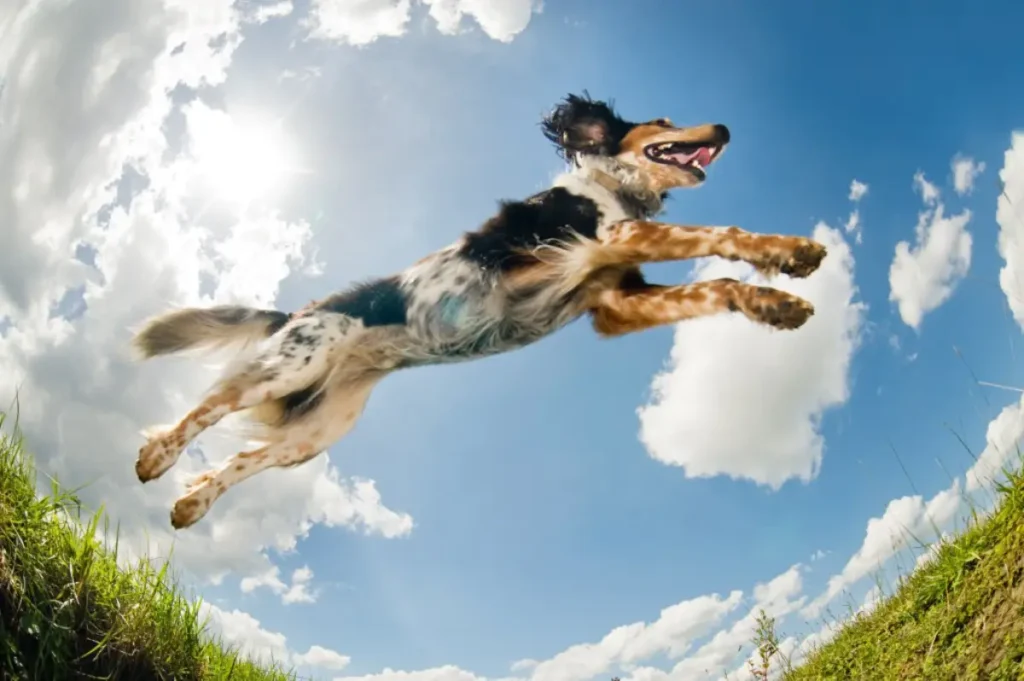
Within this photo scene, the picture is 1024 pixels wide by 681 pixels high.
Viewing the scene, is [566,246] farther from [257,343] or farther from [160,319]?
[160,319]

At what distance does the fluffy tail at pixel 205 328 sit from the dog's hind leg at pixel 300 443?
523 millimetres

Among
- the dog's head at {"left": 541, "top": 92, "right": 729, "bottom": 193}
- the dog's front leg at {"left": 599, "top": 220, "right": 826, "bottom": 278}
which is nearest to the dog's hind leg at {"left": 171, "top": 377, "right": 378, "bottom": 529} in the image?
the dog's front leg at {"left": 599, "top": 220, "right": 826, "bottom": 278}

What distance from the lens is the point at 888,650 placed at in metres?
3.08

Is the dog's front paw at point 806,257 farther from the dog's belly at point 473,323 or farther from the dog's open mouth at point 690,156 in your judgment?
the dog's belly at point 473,323

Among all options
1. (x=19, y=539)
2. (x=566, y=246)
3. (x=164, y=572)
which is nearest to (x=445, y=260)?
(x=566, y=246)

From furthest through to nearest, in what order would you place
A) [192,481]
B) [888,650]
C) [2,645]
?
[192,481] → [888,650] → [2,645]

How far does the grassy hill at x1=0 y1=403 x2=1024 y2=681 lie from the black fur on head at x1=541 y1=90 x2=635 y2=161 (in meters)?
2.59

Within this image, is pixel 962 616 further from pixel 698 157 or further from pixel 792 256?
pixel 698 157

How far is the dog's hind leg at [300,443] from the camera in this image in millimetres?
3838

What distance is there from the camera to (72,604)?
2.79 m

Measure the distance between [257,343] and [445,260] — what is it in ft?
3.62

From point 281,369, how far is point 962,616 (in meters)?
3.10

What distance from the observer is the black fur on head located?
4.38m

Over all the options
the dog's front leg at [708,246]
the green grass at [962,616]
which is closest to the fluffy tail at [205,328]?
the dog's front leg at [708,246]
